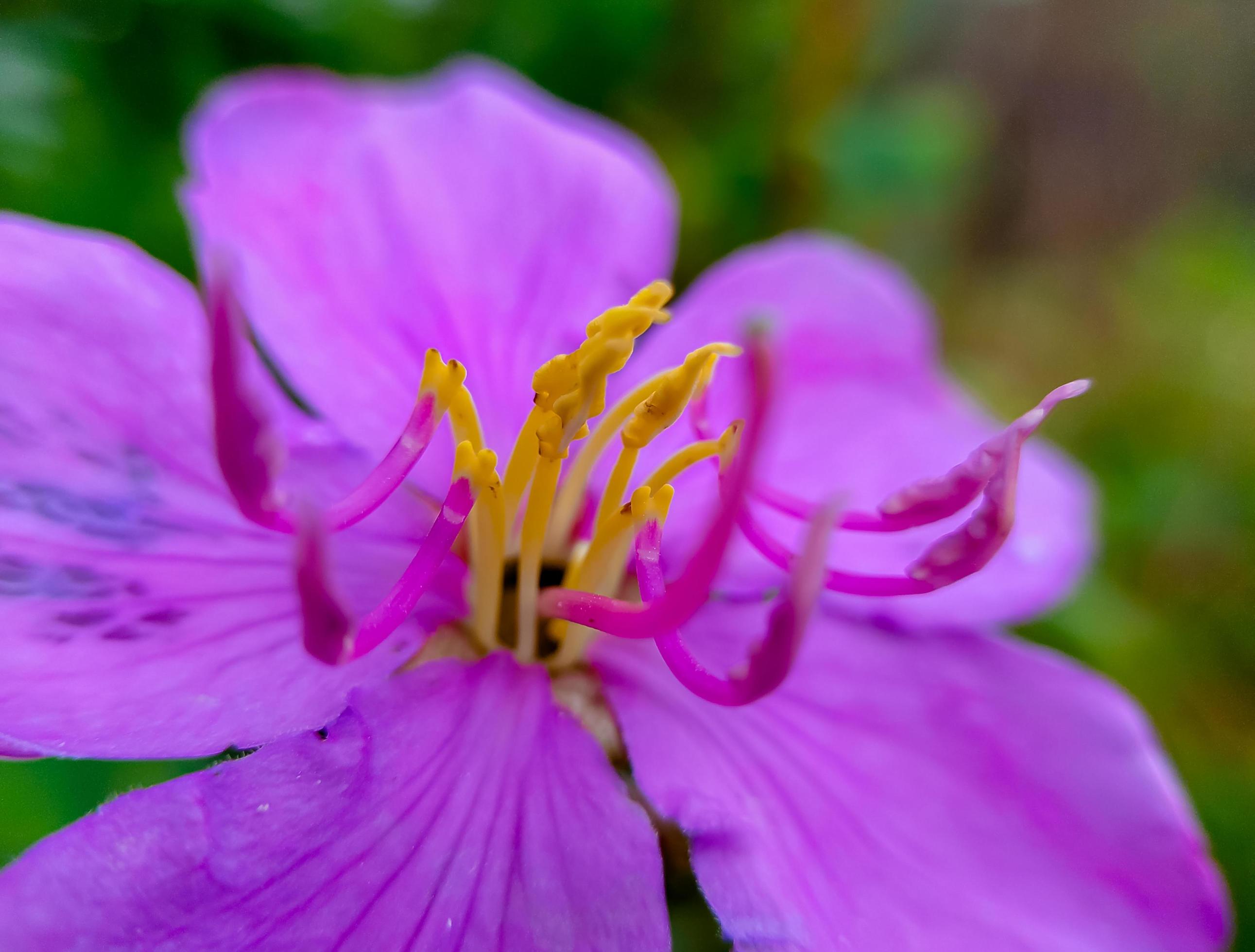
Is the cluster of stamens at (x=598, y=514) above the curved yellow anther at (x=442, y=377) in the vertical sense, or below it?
below

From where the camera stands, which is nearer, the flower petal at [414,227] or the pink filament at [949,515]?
the pink filament at [949,515]

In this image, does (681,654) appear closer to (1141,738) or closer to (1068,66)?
(1141,738)

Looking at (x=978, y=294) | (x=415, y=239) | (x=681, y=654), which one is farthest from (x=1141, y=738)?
(x=978, y=294)

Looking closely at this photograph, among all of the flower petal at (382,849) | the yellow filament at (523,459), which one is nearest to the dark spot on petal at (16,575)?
the flower petal at (382,849)

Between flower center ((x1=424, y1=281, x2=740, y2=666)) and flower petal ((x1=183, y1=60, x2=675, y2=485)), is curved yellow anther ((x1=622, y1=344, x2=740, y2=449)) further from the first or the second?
flower petal ((x1=183, y1=60, x2=675, y2=485))

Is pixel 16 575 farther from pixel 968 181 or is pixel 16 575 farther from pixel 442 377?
pixel 968 181

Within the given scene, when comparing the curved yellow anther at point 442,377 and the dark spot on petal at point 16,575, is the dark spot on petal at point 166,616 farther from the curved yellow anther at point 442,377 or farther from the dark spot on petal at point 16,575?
the curved yellow anther at point 442,377

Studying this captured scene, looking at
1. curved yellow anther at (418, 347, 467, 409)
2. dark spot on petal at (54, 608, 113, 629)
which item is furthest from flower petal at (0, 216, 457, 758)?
curved yellow anther at (418, 347, 467, 409)
